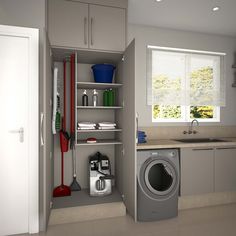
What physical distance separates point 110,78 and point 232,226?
2338 millimetres

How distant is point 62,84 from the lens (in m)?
2.77

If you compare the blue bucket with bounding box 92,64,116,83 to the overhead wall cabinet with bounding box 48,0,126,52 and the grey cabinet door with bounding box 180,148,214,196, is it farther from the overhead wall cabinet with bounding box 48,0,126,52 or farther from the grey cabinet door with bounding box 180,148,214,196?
the grey cabinet door with bounding box 180,148,214,196

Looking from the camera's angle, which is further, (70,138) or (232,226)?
(70,138)

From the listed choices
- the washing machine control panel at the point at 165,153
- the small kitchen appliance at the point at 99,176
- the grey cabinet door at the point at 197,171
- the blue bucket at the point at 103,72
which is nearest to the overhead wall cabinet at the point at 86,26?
the blue bucket at the point at 103,72

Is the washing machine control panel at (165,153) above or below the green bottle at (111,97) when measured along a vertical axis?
below

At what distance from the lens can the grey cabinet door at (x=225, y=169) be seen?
104 inches

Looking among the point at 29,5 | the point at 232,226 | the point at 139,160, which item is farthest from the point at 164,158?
the point at 29,5

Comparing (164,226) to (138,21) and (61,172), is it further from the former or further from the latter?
(138,21)

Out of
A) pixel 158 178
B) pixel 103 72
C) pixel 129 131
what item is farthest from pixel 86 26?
pixel 158 178

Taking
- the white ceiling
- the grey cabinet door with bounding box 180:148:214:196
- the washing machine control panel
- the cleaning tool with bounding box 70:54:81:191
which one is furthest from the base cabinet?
the white ceiling

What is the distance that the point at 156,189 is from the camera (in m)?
2.47

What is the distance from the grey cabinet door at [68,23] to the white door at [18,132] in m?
0.28

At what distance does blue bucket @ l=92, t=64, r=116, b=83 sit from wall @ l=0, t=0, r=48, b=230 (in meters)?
0.76

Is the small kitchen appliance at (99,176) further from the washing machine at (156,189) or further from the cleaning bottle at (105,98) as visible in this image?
the cleaning bottle at (105,98)
